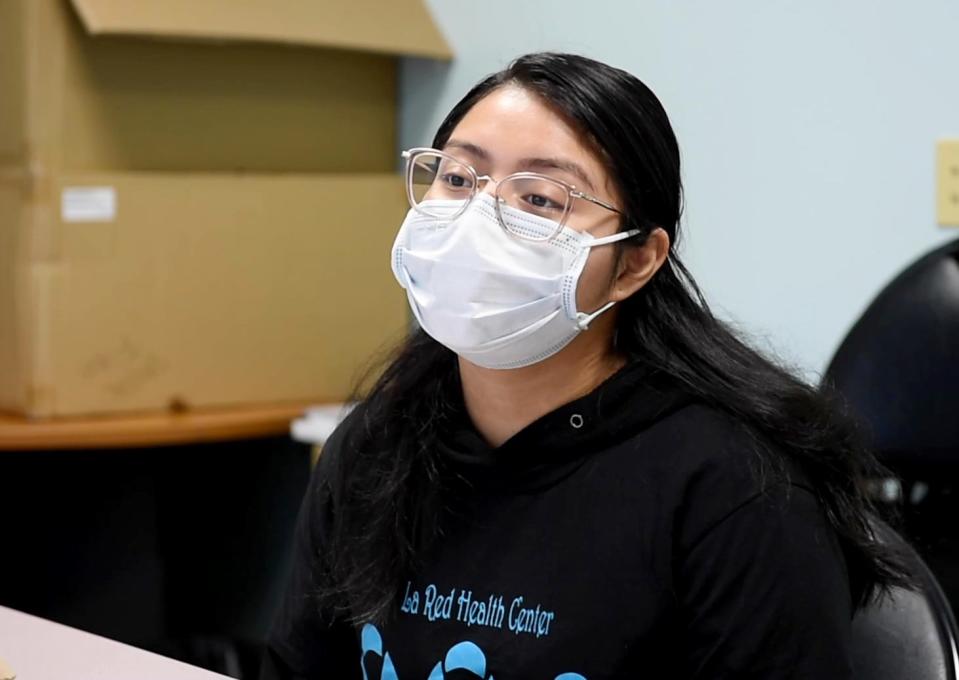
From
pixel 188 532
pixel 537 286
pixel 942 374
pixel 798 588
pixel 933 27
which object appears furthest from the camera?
pixel 188 532

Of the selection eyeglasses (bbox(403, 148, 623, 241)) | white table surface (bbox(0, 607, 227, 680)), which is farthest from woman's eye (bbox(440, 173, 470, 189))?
white table surface (bbox(0, 607, 227, 680))

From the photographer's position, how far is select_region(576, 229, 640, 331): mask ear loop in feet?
3.85

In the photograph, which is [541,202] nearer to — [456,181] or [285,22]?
[456,181]

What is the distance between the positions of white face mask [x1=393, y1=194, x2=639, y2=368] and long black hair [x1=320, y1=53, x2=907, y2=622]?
7 centimetres

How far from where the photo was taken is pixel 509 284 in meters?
1.18

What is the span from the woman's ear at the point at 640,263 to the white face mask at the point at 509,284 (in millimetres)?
25

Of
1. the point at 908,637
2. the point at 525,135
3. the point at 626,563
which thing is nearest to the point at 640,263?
the point at 525,135

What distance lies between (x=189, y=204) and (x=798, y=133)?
37.9 inches


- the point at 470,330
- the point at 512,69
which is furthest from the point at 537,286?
the point at 512,69

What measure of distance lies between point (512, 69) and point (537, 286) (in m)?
0.20

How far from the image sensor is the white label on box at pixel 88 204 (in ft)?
6.81

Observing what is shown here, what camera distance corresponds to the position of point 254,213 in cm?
223

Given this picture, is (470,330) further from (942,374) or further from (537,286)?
(942,374)

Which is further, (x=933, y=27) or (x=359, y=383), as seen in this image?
(x=933, y=27)
